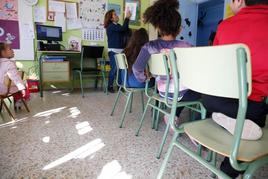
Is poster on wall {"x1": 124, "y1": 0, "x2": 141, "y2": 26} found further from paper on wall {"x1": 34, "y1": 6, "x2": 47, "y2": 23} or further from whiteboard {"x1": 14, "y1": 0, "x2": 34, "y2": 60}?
whiteboard {"x1": 14, "y1": 0, "x2": 34, "y2": 60}

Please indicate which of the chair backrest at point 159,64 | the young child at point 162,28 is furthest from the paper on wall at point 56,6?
the chair backrest at point 159,64

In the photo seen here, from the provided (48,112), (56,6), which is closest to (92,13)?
(56,6)

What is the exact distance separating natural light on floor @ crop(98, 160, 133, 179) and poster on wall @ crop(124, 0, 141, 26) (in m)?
3.63

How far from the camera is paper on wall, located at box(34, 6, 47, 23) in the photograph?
3.70m

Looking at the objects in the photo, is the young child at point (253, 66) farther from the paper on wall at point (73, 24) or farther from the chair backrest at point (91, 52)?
the paper on wall at point (73, 24)

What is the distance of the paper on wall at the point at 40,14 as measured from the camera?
370cm

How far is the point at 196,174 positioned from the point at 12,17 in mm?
3751

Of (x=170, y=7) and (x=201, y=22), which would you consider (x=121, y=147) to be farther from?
(x=201, y=22)

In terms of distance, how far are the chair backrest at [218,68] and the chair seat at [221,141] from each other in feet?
0.61

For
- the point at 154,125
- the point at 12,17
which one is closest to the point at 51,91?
the point at 12,17

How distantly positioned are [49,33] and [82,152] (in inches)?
108

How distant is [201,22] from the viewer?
4723mm

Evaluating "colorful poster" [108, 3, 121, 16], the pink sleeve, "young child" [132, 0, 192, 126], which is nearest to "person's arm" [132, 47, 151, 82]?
"young child" [132, 0, 192, 126]

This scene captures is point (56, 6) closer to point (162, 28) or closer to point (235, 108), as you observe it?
point (162, 28)
